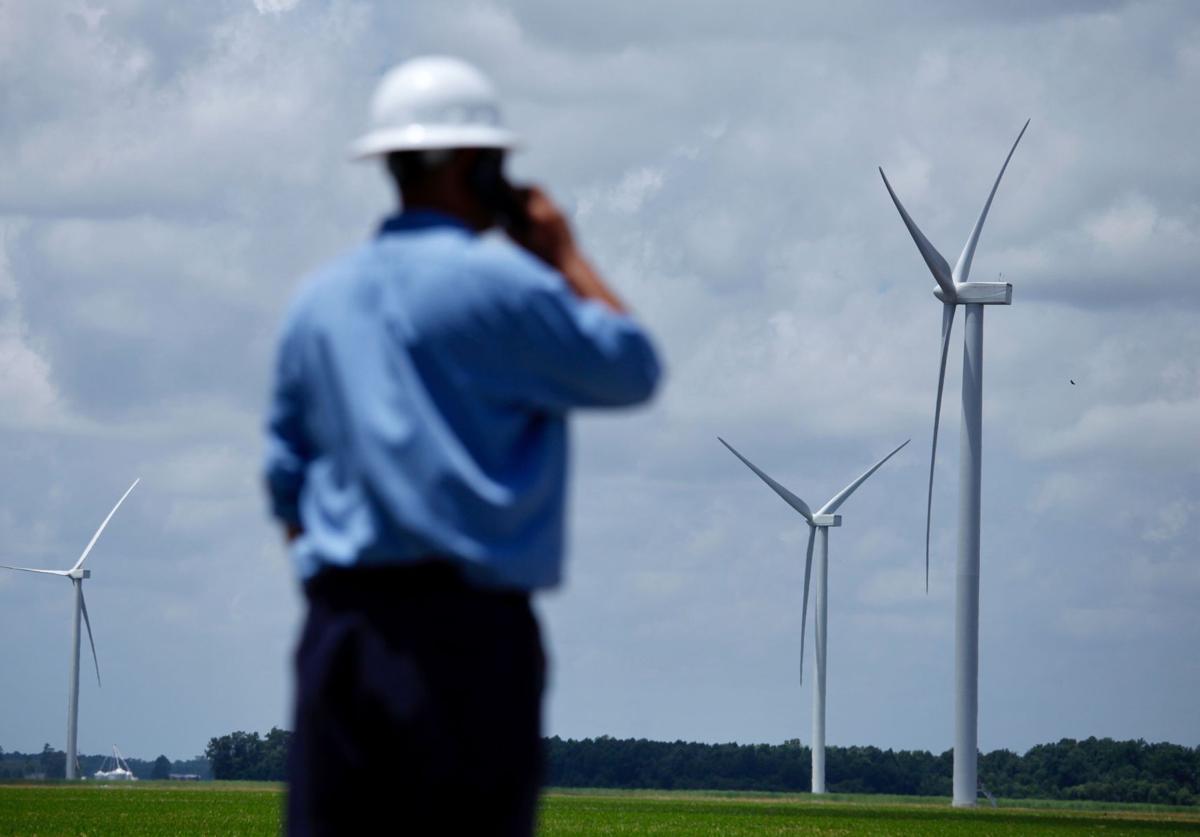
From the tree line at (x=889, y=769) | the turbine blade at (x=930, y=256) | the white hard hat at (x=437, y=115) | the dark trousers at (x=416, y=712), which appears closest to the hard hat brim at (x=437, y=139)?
the white hard hat at (x=437, y=115)

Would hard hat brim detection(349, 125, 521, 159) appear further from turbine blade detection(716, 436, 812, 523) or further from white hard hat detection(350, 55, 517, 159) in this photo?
turbine blade detection(716, 436, 812, 523)

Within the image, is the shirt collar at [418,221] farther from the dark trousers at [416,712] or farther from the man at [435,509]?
the dark trousers at [416,712]

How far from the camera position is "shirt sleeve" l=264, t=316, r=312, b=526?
452cm

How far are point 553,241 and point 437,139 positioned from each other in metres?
0.33

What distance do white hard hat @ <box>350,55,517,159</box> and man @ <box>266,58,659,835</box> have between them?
0.03 m

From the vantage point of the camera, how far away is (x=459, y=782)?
13.5ft

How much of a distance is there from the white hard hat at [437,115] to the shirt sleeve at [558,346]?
37 cm

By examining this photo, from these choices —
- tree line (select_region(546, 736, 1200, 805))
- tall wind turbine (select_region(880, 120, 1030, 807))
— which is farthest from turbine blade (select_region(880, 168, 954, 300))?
tree line (select_region(546, 736, 1200, 805))

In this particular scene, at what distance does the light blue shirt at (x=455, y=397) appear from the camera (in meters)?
4.16

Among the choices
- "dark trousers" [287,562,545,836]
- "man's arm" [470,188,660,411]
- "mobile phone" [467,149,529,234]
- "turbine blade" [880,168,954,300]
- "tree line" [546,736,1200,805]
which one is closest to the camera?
"dark trousers" [287,562,545,836]

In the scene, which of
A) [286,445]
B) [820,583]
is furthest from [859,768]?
[286,445]

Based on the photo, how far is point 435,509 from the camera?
4145 millimetres

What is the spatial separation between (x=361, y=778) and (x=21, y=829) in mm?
28543

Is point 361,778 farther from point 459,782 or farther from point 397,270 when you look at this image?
point 397,270
